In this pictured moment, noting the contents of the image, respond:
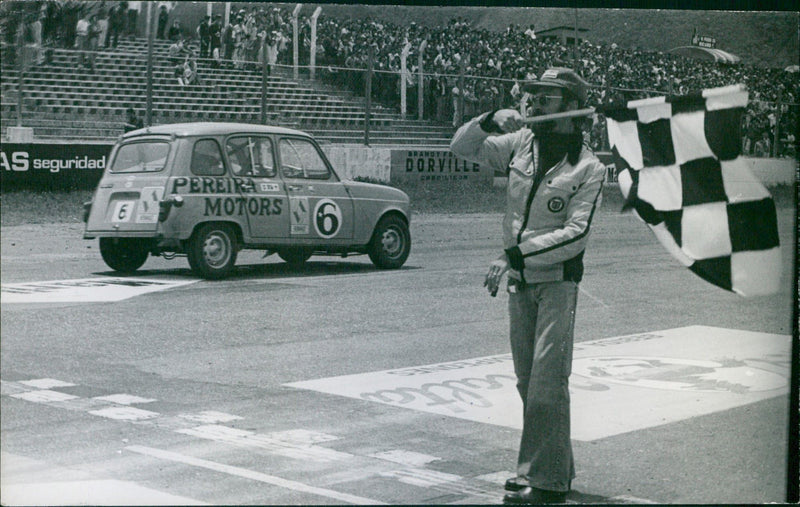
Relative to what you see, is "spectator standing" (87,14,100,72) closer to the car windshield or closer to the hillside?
the car windshield

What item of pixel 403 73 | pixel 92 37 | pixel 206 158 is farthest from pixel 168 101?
pixel 403 73

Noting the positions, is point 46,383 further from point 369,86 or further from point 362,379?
point 369,86

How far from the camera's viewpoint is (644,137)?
5.73 m

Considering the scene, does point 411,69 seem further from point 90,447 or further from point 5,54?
point 90,447

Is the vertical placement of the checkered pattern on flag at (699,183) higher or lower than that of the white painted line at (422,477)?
higher

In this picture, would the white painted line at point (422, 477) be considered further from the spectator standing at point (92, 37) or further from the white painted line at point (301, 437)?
the spectator standing at point (92, 37)

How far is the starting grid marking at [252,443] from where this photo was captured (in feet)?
17.5

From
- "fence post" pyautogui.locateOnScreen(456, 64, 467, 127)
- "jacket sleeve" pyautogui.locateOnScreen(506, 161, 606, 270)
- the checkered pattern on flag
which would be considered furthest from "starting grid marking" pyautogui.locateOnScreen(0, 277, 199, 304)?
the checkered pattern on flag

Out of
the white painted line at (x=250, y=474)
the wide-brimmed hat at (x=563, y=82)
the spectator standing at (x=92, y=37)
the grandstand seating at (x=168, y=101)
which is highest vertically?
the spectator standing at (x=92, y=37)

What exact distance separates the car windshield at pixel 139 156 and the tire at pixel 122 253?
38cm

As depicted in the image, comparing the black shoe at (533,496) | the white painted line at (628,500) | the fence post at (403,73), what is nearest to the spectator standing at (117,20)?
the fence post at (403,73)

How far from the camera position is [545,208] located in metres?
5.18

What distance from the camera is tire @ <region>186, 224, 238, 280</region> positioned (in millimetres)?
6176

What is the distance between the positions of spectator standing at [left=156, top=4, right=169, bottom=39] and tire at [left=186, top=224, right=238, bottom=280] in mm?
1045
